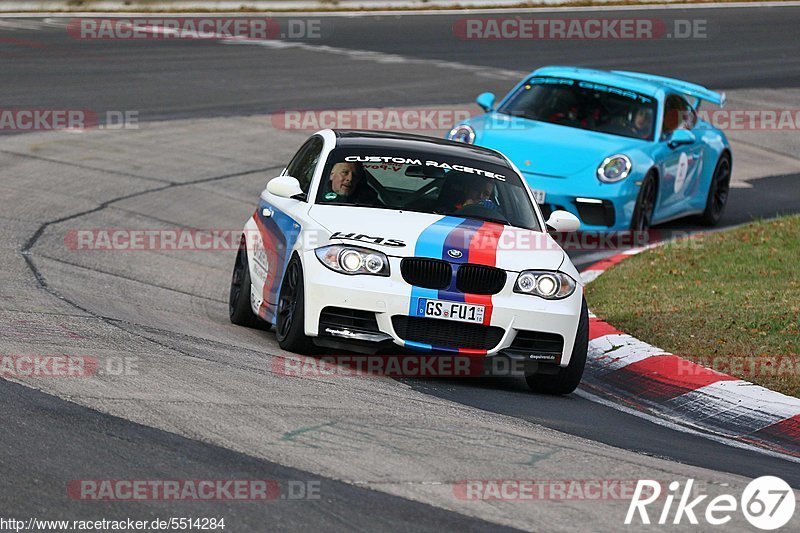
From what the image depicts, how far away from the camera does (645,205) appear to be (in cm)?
1400

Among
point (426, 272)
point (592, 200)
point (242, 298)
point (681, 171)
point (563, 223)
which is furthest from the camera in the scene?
point (681, 171)

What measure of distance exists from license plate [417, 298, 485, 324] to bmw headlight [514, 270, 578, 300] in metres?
0.29

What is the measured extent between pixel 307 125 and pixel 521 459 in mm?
12962

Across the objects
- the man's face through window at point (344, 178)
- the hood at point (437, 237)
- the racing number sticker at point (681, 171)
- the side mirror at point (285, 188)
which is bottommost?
the racing number sticker at point (681, 171)

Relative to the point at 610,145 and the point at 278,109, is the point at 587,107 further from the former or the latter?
the point at 278,109

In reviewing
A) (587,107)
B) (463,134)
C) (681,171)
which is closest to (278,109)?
(463,134)

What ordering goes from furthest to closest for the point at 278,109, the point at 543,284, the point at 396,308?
the point at 278,109 < the point at 543,284 < the point at 396,308

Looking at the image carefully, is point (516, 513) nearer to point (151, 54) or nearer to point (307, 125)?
point (307, 125)

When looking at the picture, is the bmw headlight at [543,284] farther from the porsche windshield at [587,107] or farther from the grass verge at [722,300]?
the porsche windshield at [587,107]

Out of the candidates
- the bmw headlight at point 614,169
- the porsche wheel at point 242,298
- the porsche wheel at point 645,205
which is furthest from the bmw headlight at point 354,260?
the porsche wheel at point 645,205

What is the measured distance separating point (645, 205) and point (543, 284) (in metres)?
6.10

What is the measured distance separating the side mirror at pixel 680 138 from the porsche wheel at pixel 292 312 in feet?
23.1

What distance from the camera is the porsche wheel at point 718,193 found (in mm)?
15711

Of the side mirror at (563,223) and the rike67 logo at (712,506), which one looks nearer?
the rike67 logo at (712,506)
